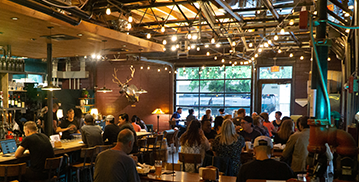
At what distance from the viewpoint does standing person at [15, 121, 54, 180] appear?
4855mm

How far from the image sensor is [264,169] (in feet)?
9.30

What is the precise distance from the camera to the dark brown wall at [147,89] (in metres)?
15.1

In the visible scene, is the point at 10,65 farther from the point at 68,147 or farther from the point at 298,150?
the point at 298,150

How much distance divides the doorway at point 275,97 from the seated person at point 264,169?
10976mm

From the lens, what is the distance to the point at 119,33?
7000 millimetres

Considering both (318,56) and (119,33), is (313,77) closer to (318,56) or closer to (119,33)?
(318,56)

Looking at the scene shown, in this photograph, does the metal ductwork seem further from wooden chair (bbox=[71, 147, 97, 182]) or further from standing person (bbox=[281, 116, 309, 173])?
standing person (bbox=[281, 116, 309, 173])

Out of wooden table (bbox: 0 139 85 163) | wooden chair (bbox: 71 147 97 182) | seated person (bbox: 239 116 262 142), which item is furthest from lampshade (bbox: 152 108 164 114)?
seated person (bbox: 239 116 262 142)

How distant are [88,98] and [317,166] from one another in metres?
14.2

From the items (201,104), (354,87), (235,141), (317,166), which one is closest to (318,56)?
(317,166)

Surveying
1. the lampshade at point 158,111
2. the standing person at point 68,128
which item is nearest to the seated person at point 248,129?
the standing person at point 68,128

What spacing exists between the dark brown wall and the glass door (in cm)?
426

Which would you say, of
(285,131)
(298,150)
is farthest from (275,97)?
(298,150)

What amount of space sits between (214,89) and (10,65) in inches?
359
